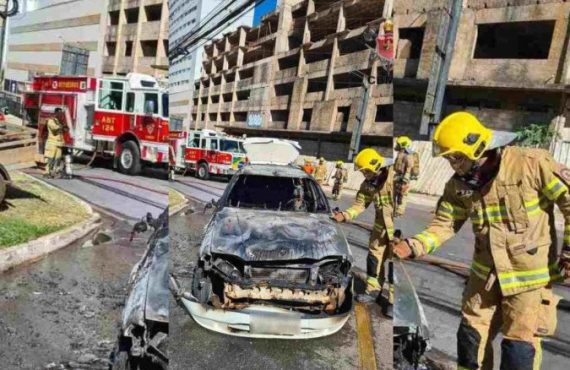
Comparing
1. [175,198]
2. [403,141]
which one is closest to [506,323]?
[403,141]

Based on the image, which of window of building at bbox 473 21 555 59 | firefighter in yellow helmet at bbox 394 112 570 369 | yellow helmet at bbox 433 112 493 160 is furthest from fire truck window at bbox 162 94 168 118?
window of building at bbox 473 21 555 59

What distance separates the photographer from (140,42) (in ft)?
5.49

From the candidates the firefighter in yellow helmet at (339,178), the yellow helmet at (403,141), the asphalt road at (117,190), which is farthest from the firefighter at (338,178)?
the asphalt road at (117,190)

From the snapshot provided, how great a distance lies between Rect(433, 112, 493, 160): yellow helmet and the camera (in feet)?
6.14

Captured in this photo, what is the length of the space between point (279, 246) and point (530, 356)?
4.48 feet

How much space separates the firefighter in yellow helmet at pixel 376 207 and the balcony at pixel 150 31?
3.79 feet

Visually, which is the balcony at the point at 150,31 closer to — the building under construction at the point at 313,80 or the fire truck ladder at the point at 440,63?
the building under construction at the point at 313,80

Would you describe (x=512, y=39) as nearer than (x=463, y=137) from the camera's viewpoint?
No

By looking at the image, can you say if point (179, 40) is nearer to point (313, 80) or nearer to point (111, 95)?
point (111, 95)

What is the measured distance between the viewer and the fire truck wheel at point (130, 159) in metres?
1.68

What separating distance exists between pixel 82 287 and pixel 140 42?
107 cm

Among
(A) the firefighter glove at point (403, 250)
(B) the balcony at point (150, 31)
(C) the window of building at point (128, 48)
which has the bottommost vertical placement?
(A) the firefighter glove at point (403, 250)

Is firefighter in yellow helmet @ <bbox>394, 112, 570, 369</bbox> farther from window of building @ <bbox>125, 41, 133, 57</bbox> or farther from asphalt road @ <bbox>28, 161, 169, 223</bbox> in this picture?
window of building @ <bbox>125, 41, 133, 57</bbox>

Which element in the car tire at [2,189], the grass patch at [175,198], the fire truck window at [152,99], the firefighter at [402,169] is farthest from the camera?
the firefighter at [402,169]
